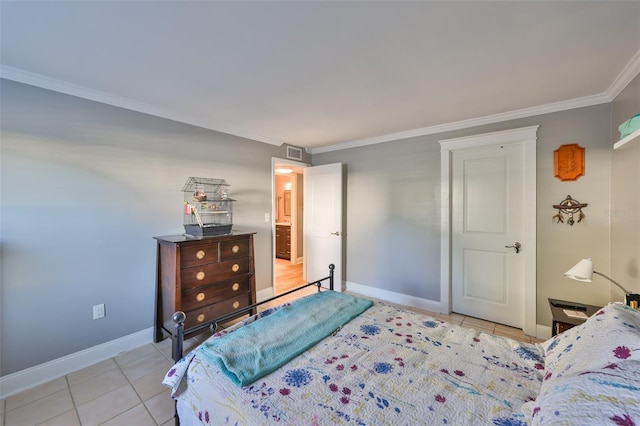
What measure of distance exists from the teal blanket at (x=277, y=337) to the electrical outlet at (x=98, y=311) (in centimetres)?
162

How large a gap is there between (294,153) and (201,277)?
241 centimetres

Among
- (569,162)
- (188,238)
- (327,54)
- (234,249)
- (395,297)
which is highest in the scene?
(327,54)

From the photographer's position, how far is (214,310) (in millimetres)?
2521

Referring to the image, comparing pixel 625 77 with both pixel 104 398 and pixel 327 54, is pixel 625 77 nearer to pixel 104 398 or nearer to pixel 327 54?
pixel 327 54

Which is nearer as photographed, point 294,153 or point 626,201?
point 626,201

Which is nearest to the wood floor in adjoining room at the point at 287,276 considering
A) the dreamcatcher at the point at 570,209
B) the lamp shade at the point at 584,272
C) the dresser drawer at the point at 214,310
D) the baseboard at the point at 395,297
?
the baseboard at the point at 395,297

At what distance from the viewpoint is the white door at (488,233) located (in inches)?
106

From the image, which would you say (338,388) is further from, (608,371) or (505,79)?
(505,79)

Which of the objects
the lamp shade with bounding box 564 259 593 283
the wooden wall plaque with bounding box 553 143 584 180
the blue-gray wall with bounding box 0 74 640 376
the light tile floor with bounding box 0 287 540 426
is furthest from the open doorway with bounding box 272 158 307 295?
the wooden wall plaque with bounding box 553 143 584 180

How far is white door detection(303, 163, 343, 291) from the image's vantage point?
388 centimetres

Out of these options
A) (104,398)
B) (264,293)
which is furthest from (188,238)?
(264,293)

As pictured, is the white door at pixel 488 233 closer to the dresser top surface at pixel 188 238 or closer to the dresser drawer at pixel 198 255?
the dresser top surface at pixel 188 238

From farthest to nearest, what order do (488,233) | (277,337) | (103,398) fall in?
(488,233), (103,398), (277,337)

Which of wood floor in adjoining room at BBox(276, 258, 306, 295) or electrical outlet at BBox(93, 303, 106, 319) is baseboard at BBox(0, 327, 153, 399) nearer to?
electrical outlet at BBox(93, 303, 106, 319)
